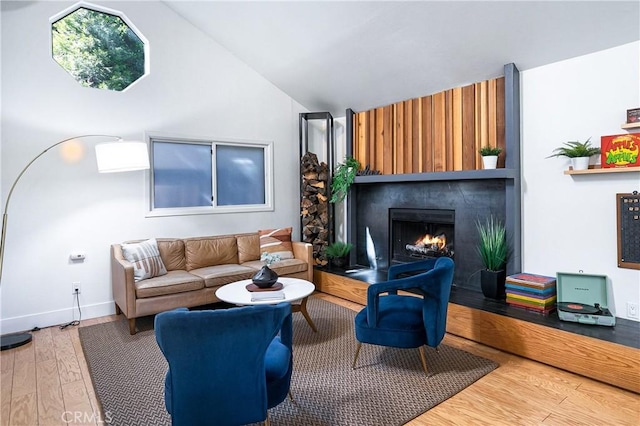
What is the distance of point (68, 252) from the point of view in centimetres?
391

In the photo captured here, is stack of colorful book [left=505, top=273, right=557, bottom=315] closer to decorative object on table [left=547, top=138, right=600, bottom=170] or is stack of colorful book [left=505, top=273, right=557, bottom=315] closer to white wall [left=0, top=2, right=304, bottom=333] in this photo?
decorative object on table [left=547, top=138, right=600, bottom=170]

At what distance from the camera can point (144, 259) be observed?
150 inches

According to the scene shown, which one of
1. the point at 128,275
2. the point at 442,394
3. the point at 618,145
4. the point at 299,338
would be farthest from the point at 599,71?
the point at 128,275

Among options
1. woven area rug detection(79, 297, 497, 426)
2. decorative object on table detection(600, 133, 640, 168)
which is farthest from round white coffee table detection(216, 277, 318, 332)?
decorative object on table detection(600, 133, 640, 168)

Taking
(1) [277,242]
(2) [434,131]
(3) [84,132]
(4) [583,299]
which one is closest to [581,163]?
(4) [583,299]

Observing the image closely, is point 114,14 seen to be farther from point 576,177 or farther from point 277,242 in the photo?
point 576,177

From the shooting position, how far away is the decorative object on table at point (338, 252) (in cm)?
506

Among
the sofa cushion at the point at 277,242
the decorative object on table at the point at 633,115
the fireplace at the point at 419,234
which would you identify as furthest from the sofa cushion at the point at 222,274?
the decorative object on table at the point at 633,115

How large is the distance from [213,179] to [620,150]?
4098 mm

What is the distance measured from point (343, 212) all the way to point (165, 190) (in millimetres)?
2345

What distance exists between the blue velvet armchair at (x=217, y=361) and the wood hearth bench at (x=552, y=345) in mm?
2096

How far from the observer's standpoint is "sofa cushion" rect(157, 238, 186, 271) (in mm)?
4223

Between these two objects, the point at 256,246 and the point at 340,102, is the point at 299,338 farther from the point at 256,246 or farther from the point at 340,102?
the point at 340,102

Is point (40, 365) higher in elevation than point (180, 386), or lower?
lower
